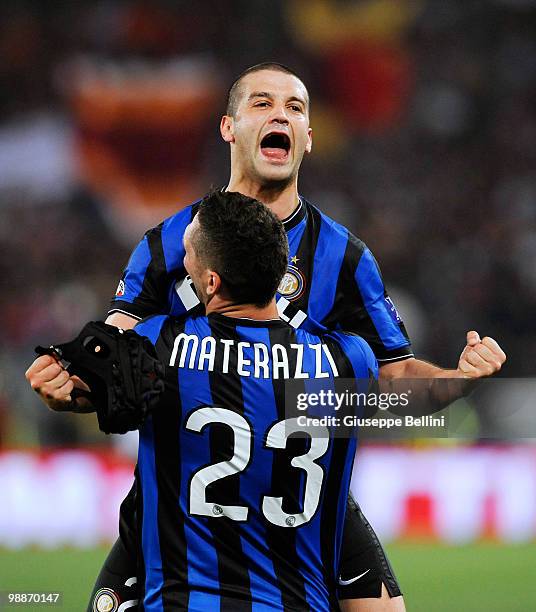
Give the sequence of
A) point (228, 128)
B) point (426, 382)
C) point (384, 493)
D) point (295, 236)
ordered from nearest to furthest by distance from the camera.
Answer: point (426, 382), point (295, 236), point (228, 128), point (384, 493)

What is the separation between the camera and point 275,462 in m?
3.05

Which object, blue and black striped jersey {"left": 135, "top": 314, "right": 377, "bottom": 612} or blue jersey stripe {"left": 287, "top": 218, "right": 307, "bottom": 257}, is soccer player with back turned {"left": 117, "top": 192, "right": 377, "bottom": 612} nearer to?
blue and black striped jersey {"left": 135, "top": 314, "right": 377, "bottom": 612}

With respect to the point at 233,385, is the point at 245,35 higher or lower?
higher

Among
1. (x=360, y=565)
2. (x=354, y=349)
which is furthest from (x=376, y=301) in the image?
(x=360, y=565)

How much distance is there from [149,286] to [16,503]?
466 cm

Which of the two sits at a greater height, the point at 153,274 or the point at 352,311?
the point at 153,274

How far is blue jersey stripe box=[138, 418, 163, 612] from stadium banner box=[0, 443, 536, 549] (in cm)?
498

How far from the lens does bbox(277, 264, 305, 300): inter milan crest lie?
3.86 metres

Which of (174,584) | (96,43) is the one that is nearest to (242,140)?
(174,584)

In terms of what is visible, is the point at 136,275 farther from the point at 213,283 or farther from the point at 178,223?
the point at 213,283

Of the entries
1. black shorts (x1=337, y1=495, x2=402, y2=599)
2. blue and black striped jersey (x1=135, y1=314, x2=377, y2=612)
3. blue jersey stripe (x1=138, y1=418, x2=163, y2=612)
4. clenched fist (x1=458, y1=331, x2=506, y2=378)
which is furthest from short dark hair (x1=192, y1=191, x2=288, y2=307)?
black shorts (x1=337, y1=495, x2=402, y2=599)

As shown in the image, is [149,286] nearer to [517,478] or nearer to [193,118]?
[517,478]

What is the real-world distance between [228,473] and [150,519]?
0.90ft

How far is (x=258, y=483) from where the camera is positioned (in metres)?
3.03
